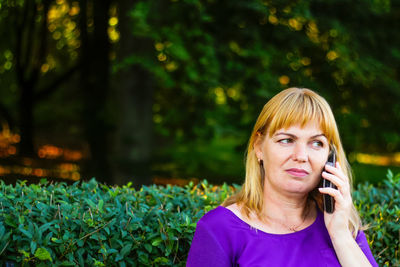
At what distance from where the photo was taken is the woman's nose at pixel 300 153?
236 centimetres

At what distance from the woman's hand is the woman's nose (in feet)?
0.44

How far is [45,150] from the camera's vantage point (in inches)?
774

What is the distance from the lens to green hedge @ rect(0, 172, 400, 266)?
237 centimetres

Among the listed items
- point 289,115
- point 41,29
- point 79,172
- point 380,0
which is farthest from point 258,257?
point 41,29

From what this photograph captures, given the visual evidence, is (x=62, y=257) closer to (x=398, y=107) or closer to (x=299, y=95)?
(x=299, y=95)

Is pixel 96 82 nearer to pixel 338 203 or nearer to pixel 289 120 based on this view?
pixel 289 120

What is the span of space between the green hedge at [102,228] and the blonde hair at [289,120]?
40 centimetres

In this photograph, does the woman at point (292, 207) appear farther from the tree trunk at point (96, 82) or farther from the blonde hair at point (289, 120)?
the tree trunk at point (96, 82)

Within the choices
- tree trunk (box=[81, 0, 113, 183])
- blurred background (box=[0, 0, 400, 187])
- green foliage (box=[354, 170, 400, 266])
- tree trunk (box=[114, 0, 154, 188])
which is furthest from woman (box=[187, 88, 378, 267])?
tree trunk (box=[81, 0, 113, 183])

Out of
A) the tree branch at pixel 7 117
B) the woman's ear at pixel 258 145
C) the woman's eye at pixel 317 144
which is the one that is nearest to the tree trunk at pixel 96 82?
the tree branch at pixel 7 117

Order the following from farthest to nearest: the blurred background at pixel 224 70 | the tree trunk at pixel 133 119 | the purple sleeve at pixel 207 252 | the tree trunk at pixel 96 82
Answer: the tree trunk at pixel 96 82, the tree trunk at pixel 133 119, the blurred background at pixel 224 70, the purple sleeve at pixel 207 252

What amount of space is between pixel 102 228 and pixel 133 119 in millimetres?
7456

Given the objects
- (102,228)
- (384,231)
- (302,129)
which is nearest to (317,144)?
(302,129)

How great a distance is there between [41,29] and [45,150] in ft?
16.9
